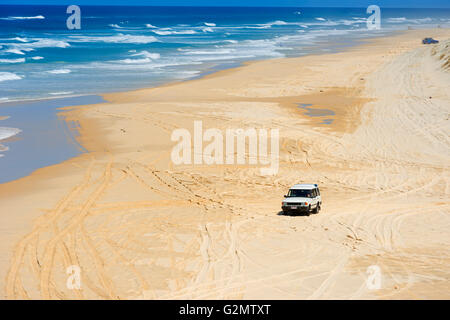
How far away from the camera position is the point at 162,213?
61.4 feet

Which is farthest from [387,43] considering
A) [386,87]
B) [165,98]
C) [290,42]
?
[165,98]

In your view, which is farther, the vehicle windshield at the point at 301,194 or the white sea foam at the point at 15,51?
the white sea foam at the point at 15,51

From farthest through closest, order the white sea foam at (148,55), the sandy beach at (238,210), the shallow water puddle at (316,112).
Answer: the white sea foam at (148,55) < the shallow water puddle at (316,112) < the sandy beach at (238,210)

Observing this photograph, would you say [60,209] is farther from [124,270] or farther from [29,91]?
[29,91]

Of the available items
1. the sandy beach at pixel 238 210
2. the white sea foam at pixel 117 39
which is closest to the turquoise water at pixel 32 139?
the sandy beach at pixel 238 210

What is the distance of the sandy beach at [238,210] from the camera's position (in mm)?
13492

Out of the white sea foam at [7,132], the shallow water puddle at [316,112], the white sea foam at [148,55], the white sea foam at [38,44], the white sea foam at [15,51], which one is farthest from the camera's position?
the white sea foam at [38,44]

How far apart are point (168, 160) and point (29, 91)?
23.0m

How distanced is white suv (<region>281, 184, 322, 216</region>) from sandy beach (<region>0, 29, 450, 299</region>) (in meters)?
0.40

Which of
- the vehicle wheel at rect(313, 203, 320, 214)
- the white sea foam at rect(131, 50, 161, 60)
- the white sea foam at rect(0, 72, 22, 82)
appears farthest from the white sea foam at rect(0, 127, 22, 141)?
the white sea foam at rect(131, 50, 161, 60)

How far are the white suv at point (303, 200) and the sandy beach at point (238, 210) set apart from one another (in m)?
0.40

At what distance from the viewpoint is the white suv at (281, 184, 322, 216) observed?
17922mm

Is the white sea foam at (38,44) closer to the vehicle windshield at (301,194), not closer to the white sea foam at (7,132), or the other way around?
the white sea foam at (7,132)

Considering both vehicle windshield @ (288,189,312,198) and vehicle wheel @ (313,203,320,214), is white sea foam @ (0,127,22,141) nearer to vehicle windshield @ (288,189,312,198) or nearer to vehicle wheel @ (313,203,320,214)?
vehicle windshield @ (288,189,312,198)
